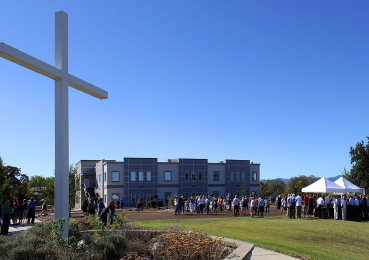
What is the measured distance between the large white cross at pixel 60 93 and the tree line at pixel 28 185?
1794cm

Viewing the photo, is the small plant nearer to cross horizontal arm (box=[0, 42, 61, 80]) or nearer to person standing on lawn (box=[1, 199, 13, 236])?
cross horizontal arm (box=[0, 42, 61, 80])

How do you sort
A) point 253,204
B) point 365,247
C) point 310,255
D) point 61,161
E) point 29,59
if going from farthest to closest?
point 253,204, point 365,247, point 310,255, point 61,161, point 29,59

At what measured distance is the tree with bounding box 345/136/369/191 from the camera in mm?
45250

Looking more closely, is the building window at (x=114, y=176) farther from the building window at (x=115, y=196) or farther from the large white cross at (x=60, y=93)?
the large white cross at (x=60, y=93)

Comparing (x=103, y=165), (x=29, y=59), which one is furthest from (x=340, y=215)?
(x=103, y=165)

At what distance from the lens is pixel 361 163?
45.5 m

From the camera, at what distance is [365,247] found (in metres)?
11.6

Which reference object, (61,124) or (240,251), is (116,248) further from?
(61,124)

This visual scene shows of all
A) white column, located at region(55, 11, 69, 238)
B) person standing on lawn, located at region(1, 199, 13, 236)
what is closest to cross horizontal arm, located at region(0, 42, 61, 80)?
white column, located at region(55, 11, 69, 238)

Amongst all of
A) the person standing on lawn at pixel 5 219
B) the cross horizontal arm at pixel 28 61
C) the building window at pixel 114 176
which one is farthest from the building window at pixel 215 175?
the cross horizontal arm at pixel 28 61

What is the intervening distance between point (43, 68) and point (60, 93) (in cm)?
73

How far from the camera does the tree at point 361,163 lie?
1781 inches

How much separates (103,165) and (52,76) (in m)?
44.0

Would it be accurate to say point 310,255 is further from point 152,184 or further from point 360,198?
point 152,184
